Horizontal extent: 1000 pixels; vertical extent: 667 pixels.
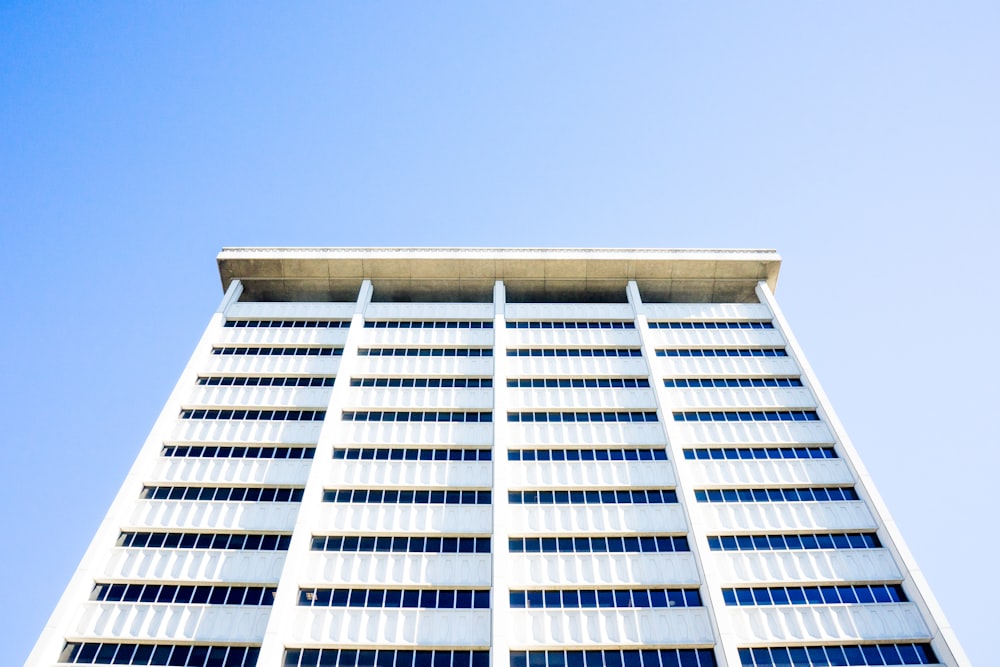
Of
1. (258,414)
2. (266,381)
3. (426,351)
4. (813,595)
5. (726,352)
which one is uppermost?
(426,351)

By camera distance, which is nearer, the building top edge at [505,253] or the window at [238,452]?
the window at [238,452]

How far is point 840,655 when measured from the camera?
2477 cm

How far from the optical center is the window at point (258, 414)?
34.9 meters

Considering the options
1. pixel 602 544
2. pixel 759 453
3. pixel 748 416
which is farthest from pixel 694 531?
pixel 748 416

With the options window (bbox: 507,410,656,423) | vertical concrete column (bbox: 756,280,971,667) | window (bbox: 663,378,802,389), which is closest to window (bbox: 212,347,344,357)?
window (bbox: 507,410,656,423)

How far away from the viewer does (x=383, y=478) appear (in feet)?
103

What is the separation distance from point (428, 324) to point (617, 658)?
2284 centimetres

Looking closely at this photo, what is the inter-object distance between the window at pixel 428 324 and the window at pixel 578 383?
5209 millimetres

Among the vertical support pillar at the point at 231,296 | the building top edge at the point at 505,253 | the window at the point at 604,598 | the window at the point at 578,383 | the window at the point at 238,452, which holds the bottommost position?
the window at the point at 604,598

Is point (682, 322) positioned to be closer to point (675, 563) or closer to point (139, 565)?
point (675, 563)

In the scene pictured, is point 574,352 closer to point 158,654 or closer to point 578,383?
point 578,383

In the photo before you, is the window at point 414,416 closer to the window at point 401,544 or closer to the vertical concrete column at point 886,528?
the window at point 401,544

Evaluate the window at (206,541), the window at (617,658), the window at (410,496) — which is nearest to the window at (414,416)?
the window at (410,496)

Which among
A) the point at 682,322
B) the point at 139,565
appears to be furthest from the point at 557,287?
the point at 139,565
